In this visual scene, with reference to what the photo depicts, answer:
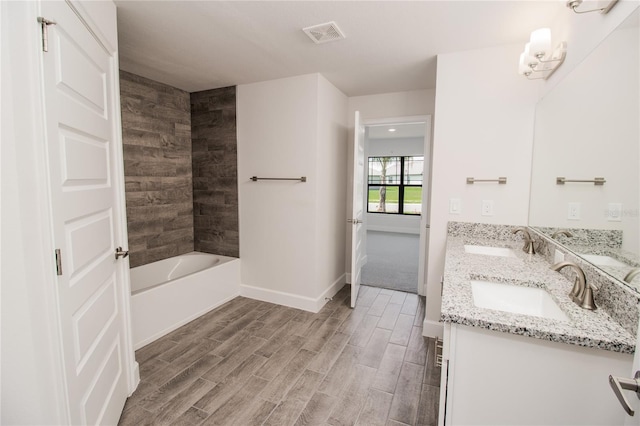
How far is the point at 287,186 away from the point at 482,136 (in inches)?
73.0

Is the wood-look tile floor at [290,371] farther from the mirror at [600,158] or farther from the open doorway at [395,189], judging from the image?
the open doorway at [395,189]

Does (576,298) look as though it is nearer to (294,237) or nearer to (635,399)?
(635,399)

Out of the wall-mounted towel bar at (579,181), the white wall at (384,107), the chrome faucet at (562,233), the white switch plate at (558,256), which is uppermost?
the white wall at (384,107)

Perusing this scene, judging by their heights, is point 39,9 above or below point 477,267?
above

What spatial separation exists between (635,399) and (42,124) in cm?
189

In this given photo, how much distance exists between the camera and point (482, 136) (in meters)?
2.44

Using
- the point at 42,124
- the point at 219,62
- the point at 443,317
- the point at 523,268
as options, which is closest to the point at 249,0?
the point at 219,62

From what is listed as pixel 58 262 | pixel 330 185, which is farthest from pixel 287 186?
pixel 58 262

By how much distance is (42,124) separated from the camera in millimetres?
1080

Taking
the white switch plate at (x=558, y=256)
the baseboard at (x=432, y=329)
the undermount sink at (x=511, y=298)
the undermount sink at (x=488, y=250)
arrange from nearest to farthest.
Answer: the undermount sink at (x=511, y=298) < the white switch plate at (x=558, y=256) < the undermount sink at (x=488, y=250) < the baseboard at (x=432, y=329)

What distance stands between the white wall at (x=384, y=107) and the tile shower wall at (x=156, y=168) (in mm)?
1995

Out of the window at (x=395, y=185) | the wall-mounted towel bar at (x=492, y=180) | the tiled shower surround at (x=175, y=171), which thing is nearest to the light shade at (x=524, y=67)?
the wall-mounted towel bar at (x=492, y=180)

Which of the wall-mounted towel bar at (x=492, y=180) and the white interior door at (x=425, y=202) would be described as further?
the white interior door at (x=425, y=202)

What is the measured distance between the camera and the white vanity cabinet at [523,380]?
39.2 inches
